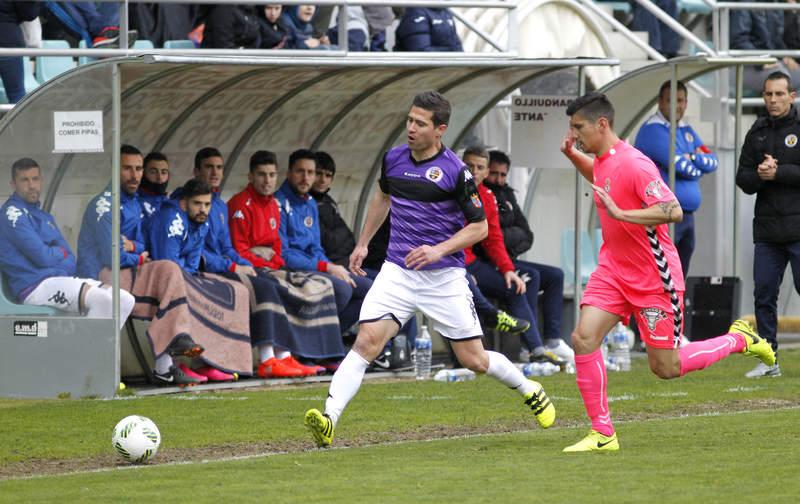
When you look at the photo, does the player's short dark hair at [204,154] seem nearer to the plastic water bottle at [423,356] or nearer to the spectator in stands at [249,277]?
the spectator in stands at [249,277]

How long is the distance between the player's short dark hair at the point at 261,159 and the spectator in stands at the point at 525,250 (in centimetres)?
201

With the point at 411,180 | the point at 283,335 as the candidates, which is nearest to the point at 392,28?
the point at 283,335

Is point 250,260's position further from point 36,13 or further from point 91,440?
point 91,440

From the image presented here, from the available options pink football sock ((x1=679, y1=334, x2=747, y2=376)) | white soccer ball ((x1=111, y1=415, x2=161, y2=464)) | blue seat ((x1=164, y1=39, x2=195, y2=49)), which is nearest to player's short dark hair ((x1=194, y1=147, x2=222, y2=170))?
blue seat ((x1=164, y1=39, x2=195, y2=49))

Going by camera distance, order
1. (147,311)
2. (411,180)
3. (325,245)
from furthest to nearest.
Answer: (325,245) → (147,311) → (411,180)

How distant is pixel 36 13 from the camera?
14172 mm

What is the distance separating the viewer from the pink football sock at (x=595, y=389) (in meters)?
9.45

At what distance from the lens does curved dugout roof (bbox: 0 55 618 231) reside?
12.8m

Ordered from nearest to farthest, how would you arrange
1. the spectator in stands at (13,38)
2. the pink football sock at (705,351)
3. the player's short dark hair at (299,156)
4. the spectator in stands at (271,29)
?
the pink football sock at (705,351)
the spectator in stands at (13,38)
the player's short dark hair at (299,156)
the spectator in stands at (271,29)

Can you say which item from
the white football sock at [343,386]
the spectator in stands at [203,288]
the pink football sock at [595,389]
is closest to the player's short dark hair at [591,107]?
the pink football sock at [595,389]

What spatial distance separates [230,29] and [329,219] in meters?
1.97

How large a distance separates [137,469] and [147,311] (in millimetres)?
4375

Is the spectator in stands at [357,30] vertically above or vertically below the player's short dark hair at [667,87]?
above

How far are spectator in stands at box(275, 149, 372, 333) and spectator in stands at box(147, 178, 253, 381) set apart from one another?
982 millimetres
